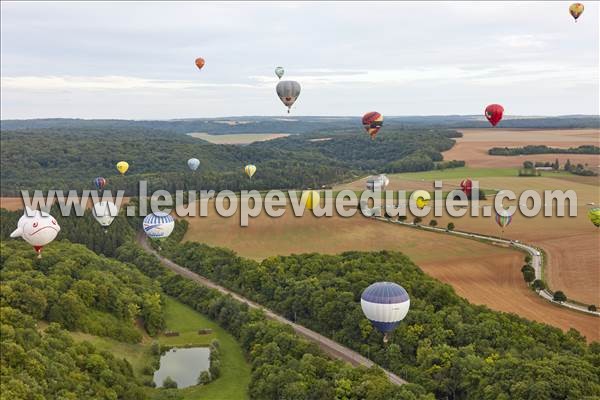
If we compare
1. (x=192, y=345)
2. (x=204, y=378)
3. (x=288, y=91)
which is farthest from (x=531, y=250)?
(x=204, y=378)

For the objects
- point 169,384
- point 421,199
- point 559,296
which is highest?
point 421,199

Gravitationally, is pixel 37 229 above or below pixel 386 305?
above

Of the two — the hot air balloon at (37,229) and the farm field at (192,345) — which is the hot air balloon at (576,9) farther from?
the hot air balloon at (37,229)

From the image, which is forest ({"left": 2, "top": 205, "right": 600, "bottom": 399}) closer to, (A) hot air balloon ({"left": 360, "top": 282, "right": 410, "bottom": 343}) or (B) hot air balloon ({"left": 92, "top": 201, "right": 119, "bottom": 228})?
(A) hot air balloon ({"left": 360, "top": 282, "right": 410, "bottom": 343})

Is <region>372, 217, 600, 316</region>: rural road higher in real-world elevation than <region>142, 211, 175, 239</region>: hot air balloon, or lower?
lower

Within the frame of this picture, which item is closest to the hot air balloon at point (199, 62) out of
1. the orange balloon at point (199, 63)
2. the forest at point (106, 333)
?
the orange balloon at point (199, 63)

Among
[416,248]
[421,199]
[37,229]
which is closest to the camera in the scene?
[37,229]

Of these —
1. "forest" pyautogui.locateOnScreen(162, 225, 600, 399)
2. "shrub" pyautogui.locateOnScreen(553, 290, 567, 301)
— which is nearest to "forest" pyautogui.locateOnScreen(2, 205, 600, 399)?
"forest" pyautogui.locateOnScreen(162, 225, 600, 399)

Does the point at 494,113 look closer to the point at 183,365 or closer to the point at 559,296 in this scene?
the point at 559,296
